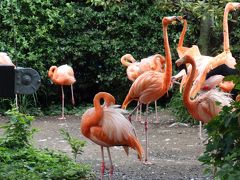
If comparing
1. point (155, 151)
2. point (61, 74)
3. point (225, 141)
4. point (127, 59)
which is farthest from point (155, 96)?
point (225, 141)

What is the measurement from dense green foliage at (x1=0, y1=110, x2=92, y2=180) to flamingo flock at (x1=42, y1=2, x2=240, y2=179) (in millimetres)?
304

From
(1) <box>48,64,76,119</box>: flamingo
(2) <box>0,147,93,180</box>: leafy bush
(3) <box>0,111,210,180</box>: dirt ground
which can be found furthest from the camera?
(1) <box>48,64,76,119</box>: flamingo

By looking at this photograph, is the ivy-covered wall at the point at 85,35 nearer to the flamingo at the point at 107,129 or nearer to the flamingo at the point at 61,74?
the flamingo at the point at 61,74

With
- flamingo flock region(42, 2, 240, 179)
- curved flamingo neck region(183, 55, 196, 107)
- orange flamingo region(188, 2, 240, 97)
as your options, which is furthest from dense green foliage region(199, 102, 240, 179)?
orange flamingo region(188, 2, 240, 97)

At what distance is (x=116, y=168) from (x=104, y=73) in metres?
5.44

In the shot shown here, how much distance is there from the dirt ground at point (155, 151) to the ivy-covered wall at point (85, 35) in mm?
1609

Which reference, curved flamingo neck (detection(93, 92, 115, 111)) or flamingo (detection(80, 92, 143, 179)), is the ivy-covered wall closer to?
curved flamingo neck (detection(93, 92, 115, 111))

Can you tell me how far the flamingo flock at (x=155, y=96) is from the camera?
5219 mm

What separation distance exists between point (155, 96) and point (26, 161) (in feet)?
5.97

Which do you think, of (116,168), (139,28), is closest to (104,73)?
(139,28)

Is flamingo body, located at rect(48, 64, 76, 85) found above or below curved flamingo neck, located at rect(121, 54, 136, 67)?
below

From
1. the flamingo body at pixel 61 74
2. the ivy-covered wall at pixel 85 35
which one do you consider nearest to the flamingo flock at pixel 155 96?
the flamingo body at pixel 61 74

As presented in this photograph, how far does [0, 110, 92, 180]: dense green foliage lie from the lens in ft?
15.8

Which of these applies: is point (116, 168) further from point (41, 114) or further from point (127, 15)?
point (127, 15)
